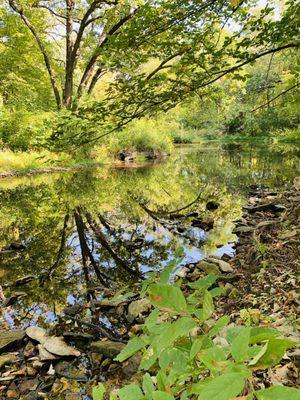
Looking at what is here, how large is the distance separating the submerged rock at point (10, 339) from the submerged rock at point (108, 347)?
0.77m

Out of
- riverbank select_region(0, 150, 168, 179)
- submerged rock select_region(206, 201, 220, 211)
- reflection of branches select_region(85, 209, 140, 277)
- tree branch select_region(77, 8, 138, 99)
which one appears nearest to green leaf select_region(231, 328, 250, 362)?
tree branch select_region(77, 8, 138, 99)

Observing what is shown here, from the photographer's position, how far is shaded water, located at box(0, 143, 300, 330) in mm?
4660

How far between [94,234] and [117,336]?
155 inches

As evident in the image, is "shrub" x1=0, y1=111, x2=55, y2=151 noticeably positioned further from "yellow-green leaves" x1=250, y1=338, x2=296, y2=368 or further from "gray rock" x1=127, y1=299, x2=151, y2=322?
"yellow-green leaves" x1=250, y1=338, x2=296, y2=368

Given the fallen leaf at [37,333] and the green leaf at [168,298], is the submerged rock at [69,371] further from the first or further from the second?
the green leaf at [168,298]

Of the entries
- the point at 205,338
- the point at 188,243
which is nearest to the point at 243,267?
the point at 188,243

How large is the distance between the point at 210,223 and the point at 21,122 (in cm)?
1316

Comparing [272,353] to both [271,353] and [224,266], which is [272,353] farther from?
[224,266]

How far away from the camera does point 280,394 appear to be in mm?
588

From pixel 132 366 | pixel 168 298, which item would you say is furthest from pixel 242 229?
pixel 168 298

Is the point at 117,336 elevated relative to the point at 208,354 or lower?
lower

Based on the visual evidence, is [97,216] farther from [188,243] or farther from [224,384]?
[224,384]

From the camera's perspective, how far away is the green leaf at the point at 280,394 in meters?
0.58

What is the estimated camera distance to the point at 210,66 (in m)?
3.78
